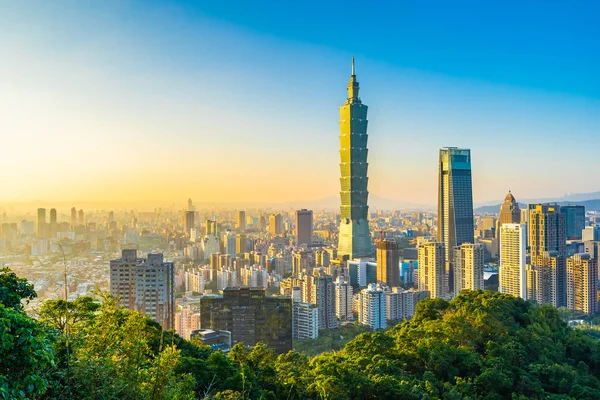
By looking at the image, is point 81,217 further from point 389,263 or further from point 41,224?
point 389,263

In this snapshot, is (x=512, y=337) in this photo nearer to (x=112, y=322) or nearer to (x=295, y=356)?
(x=295, y=356)

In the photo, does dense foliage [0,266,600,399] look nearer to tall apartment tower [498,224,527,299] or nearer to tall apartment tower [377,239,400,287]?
tall apartment tower [498,224,527,299]

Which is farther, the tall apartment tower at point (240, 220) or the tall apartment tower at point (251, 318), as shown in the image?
the tall apartment tower at point (240, 220)

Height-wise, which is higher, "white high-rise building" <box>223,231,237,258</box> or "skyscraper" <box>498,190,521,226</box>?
"skyscraper" <box>498,190,521,226</box>

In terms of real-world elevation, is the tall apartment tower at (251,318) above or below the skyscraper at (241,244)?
below

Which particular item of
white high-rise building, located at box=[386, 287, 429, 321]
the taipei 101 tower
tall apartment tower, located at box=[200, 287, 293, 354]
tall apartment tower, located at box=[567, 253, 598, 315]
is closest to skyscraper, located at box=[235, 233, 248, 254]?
the taipei 101 tower

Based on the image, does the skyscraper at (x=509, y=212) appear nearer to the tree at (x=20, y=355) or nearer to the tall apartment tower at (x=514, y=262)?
the tall apartment tower at (x=514, y=262)

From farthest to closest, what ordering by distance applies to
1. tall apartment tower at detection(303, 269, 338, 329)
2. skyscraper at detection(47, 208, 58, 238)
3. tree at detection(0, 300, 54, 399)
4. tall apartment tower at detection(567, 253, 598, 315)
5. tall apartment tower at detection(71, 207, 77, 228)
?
tall apartment tower at detection(567, 253, 598, 315) < tall apartment tower at detection(303, 269, 338, 329) < tall apartment tower at detection(71, 207, 77, 228) < skyscraper at detection(47, 208, 58, 238) < tree at detection(0, 300, 54, 399)

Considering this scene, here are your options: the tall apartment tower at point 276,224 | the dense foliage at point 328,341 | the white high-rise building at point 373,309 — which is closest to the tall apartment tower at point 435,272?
the white high-rise building at point 373,309
